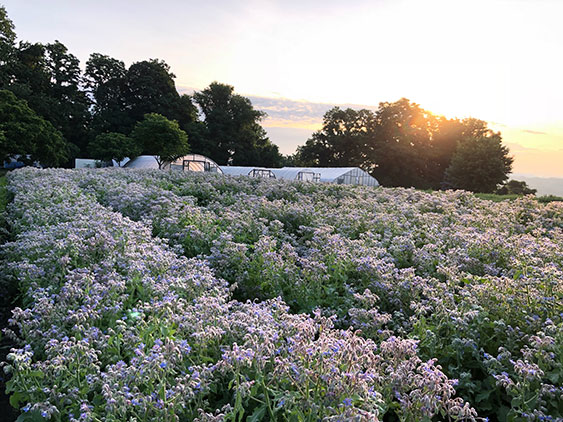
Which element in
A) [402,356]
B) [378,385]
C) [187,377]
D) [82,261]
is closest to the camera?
[187,377]

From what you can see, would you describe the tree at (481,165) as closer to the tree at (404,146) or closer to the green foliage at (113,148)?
the tree at (404,146)

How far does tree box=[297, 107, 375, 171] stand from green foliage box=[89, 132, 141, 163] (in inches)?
1225

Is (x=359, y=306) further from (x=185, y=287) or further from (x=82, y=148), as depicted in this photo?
(x=82, y=148)

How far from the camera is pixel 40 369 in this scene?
101 inches

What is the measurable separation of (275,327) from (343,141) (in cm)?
6606

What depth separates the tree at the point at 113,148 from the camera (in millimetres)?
48812

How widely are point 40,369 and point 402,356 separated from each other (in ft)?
7.56

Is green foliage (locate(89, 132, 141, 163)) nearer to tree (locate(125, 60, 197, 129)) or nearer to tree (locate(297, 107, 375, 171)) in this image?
tree (locate(125, 60, 197, 129))

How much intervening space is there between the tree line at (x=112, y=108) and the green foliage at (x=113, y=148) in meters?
0.11

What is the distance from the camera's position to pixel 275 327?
9.61 ft

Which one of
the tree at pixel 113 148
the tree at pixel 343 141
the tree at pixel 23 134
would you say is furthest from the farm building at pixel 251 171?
the tree at pixel 343 141

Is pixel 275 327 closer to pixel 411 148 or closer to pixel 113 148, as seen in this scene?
pixel 113 148

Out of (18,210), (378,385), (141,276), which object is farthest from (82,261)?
(18,210)

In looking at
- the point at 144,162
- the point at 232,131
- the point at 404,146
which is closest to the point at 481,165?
the point at 404,146
